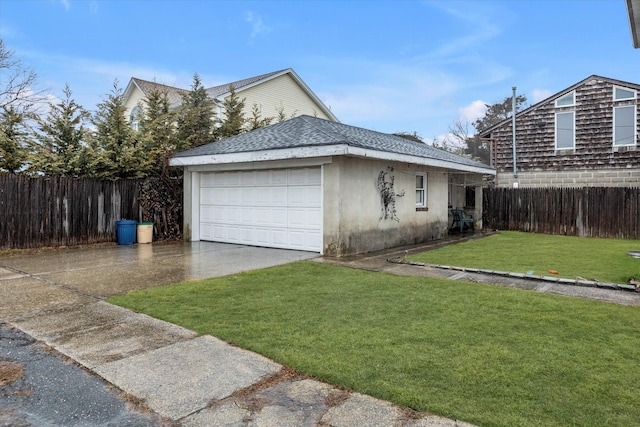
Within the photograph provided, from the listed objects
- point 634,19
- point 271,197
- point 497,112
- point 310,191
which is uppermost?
point 497,112

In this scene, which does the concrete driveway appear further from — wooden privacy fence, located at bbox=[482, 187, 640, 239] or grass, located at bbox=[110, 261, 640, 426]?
wooden privacy fence, located at bbox=[482, 187, 640, 239]

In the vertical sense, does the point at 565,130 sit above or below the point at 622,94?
below

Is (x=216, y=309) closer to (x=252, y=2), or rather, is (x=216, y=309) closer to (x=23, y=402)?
(x=23, y=402)

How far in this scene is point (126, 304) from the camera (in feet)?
17.7

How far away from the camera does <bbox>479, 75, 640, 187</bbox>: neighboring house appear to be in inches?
688

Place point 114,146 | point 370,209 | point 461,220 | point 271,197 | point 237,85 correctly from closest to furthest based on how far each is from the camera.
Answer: point 370,209 < point 271,197 < point 114,146 < point 461,220 < point 237,85

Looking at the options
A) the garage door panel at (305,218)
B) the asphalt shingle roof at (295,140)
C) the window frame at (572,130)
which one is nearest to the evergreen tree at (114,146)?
the asphalt shingle roof at (295,140)

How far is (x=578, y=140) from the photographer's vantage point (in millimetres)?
18453

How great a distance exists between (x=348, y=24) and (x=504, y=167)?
10.4 metres

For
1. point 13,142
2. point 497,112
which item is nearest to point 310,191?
point 13,142

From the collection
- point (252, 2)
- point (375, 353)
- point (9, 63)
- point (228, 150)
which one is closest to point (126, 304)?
point (375, 353)

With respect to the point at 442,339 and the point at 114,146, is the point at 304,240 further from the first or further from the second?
the point at 114,146

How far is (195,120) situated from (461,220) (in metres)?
10.7

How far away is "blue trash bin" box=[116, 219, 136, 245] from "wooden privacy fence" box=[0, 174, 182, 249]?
42cm
